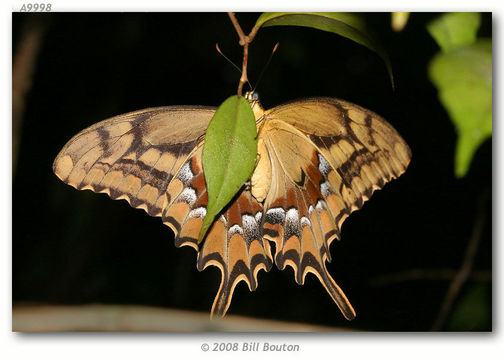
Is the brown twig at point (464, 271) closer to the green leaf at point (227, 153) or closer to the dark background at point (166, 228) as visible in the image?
the dark background at point (166, 228)

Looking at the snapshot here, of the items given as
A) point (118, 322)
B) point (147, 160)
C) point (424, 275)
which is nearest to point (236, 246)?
point (147, 160)

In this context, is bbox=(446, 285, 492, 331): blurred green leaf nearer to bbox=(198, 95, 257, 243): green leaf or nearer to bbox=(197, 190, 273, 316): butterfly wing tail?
bbox=(197, 190, 273, 316): butterfly wing tail

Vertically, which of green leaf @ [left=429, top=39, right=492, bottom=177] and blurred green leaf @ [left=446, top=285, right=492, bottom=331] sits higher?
green leaf @ [left=429, top=39, right=492, bottom=177]

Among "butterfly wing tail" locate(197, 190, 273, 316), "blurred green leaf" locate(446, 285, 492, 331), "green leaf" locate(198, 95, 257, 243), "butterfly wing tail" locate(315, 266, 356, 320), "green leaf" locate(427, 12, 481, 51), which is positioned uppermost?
"green leaf" locate(427, 12, 481, 51)

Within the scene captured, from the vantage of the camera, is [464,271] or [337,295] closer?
[337,295]

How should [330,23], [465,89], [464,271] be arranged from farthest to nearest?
[464,271] < [330,23] < [465,89]

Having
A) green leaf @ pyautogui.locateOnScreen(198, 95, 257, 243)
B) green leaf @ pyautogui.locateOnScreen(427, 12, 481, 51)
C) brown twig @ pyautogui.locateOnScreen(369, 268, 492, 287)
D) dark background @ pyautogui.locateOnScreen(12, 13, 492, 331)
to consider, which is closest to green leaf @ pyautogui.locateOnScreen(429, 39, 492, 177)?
green leaf @ pyautogui.locateOnScreen(427, 12, 481, 51)

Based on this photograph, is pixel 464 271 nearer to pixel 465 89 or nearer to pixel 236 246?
pixel 236 246
